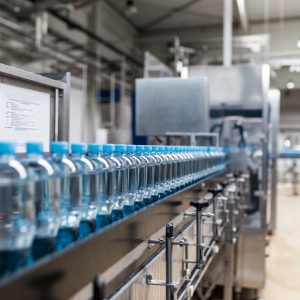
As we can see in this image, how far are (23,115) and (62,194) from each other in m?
0.97

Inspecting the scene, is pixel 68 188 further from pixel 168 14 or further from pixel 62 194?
pixel 168 14

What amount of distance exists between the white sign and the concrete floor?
2207mm

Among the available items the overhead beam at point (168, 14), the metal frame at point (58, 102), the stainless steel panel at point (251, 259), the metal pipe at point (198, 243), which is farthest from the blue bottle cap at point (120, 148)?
the overhead beam at point (168, 14)

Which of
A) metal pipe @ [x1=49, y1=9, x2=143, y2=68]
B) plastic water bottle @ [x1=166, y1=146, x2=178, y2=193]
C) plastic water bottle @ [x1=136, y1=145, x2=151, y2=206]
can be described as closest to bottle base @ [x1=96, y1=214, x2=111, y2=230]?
plastic water bottle @ [x1=136, y1=145, x2=151, y2=206]

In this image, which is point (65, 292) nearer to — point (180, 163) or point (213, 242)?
point (180, 163)

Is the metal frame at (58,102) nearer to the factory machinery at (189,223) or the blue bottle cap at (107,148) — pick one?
the factory machinery at (189,223)

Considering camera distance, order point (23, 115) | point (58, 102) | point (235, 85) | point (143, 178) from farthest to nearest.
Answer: point (235, 85) → point (58, 102) → point (23, 115) → point (143, 178)

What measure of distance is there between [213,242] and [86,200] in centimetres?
112

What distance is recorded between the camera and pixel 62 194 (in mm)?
788

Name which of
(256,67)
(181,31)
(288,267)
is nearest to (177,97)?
(256,67)

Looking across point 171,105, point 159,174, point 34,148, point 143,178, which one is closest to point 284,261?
point 171,105

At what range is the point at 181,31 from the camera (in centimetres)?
809

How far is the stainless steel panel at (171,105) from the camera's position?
2729mm

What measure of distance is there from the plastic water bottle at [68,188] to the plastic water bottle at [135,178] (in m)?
0.25
